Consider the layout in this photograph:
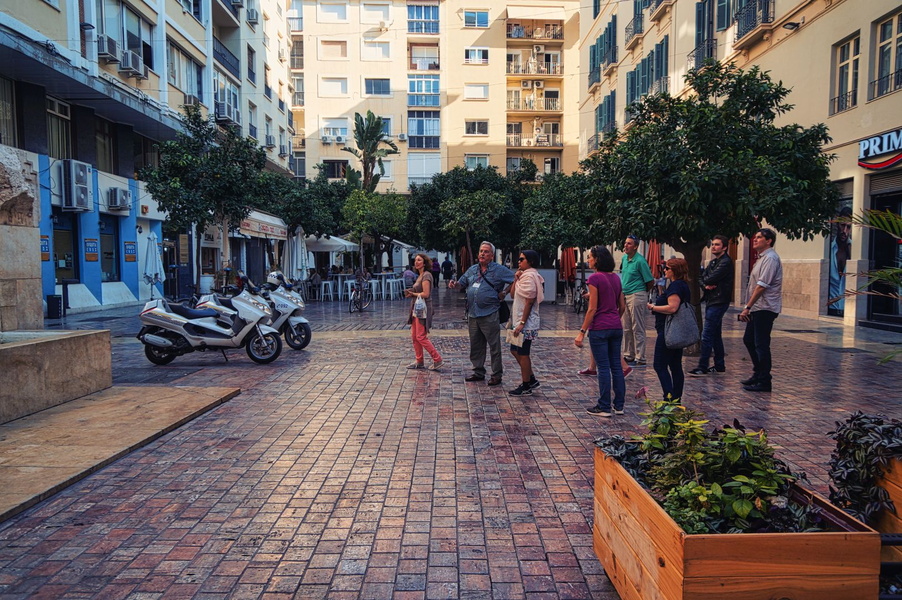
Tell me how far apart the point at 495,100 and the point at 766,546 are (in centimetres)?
4854

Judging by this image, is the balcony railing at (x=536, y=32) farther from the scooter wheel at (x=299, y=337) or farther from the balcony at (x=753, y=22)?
the scooter wheel at (x=299, y=337)

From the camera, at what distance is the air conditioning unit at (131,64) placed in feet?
67.3

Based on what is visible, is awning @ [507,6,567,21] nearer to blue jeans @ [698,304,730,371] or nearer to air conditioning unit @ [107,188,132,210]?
air conditioning unit @ [107,188,132,210]

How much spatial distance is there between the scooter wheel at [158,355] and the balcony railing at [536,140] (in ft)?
137

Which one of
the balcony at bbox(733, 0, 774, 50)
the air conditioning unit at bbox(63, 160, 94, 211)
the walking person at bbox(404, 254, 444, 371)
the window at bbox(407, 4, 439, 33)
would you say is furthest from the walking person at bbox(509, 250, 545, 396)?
the window at bbox(407, 4, 439, 33)

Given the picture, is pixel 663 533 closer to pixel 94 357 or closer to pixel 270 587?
pixel 270 587

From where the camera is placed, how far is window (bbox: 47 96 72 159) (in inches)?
722

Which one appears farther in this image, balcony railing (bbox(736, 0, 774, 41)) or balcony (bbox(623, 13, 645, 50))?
balcony (bbox(623, 13, 645, 50))

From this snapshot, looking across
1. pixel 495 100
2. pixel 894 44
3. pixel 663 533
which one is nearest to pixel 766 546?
pixel 663 533

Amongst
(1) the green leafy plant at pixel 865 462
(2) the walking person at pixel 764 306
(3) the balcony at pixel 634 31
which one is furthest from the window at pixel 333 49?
(1) the green leafy plant at pixel 865 462

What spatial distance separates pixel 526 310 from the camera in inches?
280

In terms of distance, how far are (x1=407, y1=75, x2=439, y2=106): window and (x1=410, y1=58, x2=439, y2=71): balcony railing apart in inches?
25.0

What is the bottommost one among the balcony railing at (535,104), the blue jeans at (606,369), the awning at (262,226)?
the blue jeans at (606,369)

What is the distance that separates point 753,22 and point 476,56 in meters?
31.6
